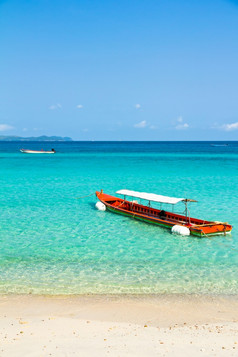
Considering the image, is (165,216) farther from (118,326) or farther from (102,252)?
(118,326)

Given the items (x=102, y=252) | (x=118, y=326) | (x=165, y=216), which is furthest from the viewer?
(x=165, y=216)

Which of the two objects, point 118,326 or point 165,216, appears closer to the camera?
point 118,326

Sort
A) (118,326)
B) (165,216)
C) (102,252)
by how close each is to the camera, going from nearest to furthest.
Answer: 1. (118,326)
2. (102,252)
3. (165,216)

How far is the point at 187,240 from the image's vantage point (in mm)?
21156

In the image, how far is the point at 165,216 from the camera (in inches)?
1000

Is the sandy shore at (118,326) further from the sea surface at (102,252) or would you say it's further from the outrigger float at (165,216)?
the outrigger float at (165,216)

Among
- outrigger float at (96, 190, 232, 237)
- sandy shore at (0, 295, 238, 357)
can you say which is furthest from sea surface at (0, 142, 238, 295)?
sandy shore at (0, 295, 238, 357)

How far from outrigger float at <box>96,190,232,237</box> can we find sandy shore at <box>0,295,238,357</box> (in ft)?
28.2

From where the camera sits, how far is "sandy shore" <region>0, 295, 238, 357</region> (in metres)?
9.22

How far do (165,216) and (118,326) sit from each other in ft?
49.4

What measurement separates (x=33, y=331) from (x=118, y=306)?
3.44 m

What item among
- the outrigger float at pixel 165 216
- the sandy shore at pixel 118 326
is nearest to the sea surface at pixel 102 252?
the outrigger float at pixel 165 216

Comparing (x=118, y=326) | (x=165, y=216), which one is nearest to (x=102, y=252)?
(x=118, y=326)

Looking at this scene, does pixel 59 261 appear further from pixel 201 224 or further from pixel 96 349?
pixel 201 224
